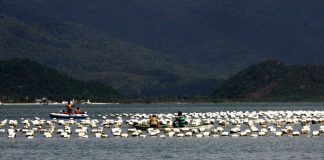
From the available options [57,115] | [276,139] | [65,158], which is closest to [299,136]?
[276,139]

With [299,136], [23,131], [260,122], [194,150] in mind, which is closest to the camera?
[194,150]

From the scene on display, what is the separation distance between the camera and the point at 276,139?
85.4 m

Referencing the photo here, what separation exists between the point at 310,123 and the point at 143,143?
104 ft

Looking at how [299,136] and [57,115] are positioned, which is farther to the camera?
[57,115]

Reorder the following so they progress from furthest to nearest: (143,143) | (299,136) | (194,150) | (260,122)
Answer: (260,122) < (299,136) < (143,143) < (194,150)

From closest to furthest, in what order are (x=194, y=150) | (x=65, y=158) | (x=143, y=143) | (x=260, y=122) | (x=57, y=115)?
1. (x=65, y=158)
2. (x=194, y=150)
3. (x=143, y=143)
4. (x=260, y=122)
5. (x=57, y=115)

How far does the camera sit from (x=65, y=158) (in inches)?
2800

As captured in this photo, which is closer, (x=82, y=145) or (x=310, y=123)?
(x=82, y=145)

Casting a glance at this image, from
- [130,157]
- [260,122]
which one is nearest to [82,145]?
[130,157]

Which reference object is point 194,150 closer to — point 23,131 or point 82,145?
point 82,145

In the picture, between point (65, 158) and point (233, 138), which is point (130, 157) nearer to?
point (65, 158)

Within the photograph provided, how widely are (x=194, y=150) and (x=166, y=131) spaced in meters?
17.5

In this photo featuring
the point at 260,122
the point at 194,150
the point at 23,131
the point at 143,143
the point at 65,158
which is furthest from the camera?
the point at 260,122

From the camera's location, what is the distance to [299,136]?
291 feet
